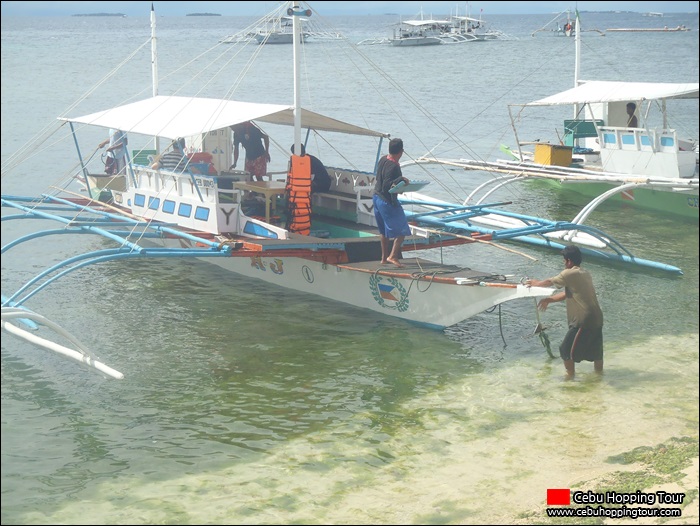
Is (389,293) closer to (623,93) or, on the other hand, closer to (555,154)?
(555,154)

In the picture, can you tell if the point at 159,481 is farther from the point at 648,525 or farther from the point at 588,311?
the point at 588,311

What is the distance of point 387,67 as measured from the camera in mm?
78000

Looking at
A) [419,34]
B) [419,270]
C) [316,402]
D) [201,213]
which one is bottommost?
Result: [316,402]

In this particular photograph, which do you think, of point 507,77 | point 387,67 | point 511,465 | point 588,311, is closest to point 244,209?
point 588,311

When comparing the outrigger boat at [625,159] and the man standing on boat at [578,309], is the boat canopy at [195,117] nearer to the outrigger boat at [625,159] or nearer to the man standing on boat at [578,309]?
the man standing on boat at [578,309]

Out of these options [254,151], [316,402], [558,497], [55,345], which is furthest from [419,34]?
[558,497]

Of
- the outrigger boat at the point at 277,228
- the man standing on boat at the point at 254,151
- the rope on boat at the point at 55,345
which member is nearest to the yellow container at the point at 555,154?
the outrigger boat at the point at 277,228

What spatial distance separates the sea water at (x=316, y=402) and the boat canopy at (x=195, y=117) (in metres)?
2.82

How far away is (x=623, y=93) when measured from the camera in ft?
71.6

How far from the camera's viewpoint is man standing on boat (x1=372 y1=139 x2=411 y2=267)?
12.5 meters

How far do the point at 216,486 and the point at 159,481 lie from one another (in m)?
0.57

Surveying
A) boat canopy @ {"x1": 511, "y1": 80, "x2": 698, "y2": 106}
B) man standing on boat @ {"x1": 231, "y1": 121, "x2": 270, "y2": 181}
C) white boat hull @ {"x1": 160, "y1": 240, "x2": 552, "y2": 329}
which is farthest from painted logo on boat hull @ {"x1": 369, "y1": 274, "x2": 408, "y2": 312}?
boat canopy @ {"x1": 511, "y1": 80, "x2": 698, "y2": 106}

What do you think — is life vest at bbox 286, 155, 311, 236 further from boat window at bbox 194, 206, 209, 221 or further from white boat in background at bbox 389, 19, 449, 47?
white boat in background at bbox 389, 19, 449, 47

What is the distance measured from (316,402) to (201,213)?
15.9 feet
